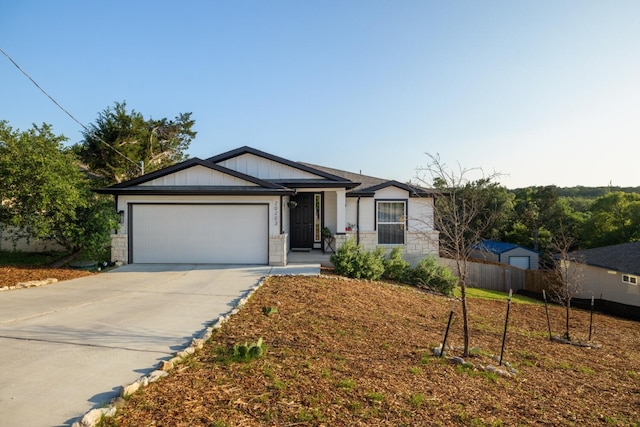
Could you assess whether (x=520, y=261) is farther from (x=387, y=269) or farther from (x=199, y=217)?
(x=199, y=217)

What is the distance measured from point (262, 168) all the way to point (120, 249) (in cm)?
569

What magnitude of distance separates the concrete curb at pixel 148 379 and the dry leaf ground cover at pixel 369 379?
0.08m

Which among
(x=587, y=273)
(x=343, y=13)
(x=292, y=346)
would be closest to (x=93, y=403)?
(x=292, y=346)

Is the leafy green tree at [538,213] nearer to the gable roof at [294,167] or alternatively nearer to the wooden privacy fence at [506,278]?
the wooden privacy fence at [506,278]

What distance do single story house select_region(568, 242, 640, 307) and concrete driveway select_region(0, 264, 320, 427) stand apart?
615 inches

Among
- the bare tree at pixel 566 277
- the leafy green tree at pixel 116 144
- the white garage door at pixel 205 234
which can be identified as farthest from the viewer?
the leafy green tree at pixel 116 144

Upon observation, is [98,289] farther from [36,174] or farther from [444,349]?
[444,349]

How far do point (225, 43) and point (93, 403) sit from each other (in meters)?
12.4

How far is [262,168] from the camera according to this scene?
541 inches

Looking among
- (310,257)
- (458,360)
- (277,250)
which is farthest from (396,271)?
(458,360)

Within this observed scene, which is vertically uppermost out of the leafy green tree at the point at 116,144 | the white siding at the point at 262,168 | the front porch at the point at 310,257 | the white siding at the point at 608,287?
the leafy green tree at the point at 116,144

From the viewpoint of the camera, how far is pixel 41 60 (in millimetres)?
11273

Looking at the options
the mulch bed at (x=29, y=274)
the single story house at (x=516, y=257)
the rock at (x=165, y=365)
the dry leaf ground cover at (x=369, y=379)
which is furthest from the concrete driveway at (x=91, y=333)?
the single story house at (x=516, y=257)

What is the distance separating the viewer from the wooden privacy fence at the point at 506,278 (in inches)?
722
